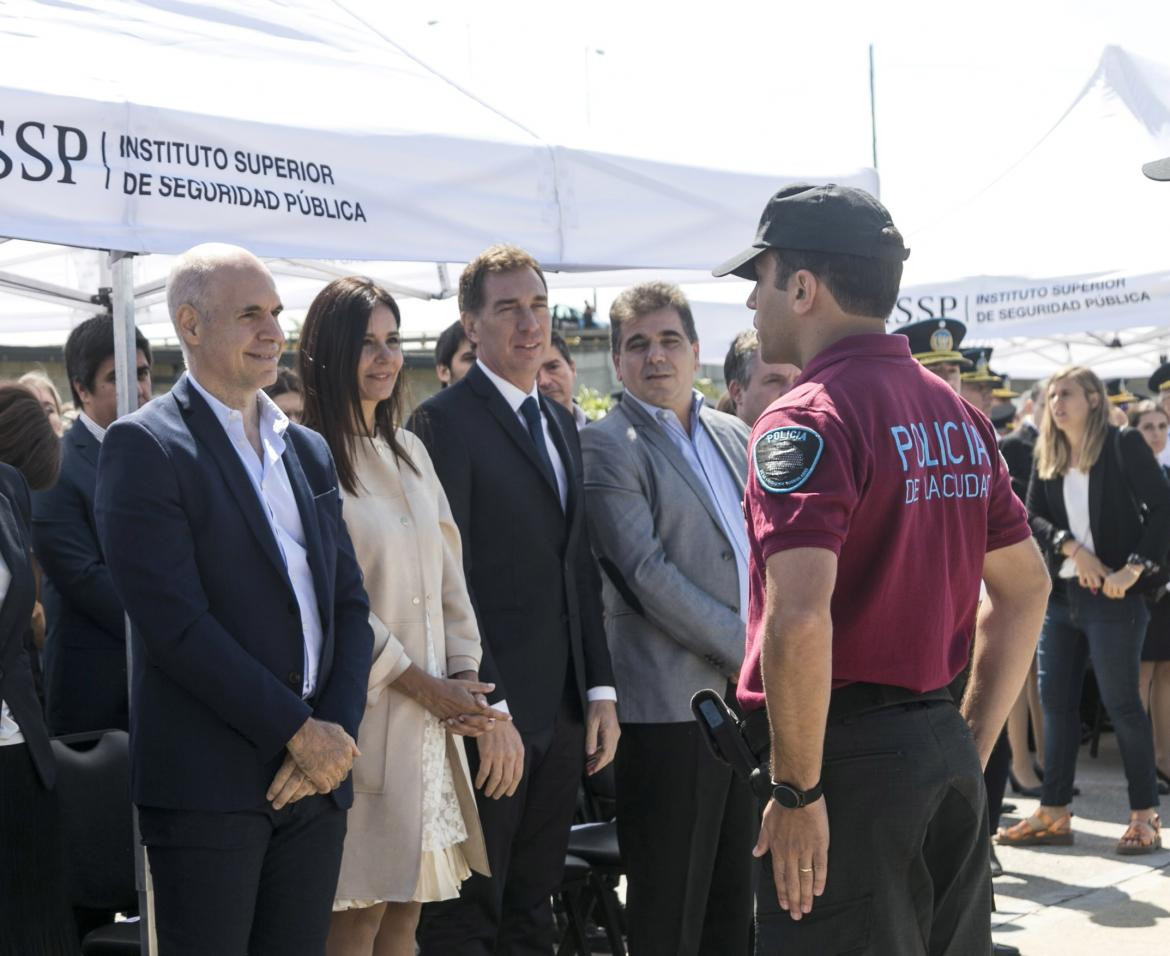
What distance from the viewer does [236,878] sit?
300 centimetres

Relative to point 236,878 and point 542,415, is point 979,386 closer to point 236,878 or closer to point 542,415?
point 542,415

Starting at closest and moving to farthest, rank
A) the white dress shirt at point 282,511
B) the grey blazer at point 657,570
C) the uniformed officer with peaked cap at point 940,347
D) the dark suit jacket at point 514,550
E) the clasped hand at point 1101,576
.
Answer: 1. the white dress shirt at point 282,511
2. the dark suit jacket at point 514,550
3. the grey blazer at point 657,570
4. the uniformed officer with peaked cap at point 940,347
5. the clasped hand at point 1101,576

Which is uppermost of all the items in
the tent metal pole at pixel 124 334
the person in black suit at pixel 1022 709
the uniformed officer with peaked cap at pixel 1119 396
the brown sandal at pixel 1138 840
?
the uniformed officer with peaked cap at pixel 1119 396

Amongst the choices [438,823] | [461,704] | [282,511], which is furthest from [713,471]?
[282,511]

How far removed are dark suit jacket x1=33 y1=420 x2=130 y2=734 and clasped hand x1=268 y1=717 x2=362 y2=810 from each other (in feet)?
5.59

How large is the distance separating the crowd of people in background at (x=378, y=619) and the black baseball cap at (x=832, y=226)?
46.1 inches

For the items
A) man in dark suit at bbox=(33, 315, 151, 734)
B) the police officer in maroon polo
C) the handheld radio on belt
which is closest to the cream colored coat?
the handheld radio on belt

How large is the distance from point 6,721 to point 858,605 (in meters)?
2.11

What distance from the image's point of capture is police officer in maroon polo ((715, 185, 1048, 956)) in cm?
261

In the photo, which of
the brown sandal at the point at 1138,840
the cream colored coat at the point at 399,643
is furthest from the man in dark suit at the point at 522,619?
the brown sandal at the point at 1138,840

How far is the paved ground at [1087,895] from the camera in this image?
17.8 ft

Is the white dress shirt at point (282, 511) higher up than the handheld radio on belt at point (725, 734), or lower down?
higher up

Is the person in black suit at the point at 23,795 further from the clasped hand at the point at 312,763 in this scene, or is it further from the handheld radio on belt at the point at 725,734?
the handheld radio on belt at the point at 725,734

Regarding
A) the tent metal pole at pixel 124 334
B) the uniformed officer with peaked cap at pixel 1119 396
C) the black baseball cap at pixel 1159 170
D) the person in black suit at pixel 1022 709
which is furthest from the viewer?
the uniformed officer with peaked cap at pixel 1119 396
